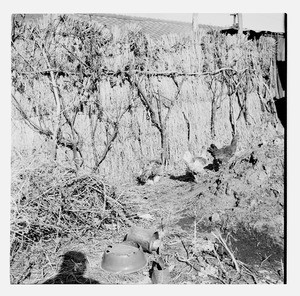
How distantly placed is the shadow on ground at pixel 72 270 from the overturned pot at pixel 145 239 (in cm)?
55

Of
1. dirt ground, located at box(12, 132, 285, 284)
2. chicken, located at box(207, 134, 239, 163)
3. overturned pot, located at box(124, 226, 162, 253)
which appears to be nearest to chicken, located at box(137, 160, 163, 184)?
dirt ground, located at box(12, 132, 285, 284)

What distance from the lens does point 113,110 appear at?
238 inches

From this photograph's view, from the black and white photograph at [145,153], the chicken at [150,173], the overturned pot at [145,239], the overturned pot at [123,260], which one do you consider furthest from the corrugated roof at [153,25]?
the overturned pot at [123,260]

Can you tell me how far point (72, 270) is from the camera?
3.90 metres

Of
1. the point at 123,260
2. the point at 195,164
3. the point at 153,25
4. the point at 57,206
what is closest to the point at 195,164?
the point at 195,164

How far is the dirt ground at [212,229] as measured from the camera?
3.79 metres

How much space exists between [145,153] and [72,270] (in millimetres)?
2847

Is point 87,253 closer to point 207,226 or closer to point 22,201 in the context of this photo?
point 22,201

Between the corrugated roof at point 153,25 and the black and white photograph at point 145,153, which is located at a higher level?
the corrugated roof at point 153,25

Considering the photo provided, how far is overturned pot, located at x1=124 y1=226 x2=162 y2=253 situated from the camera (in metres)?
4.06

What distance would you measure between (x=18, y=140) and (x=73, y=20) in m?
1.91

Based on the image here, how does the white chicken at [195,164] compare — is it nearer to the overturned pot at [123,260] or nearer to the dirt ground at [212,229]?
the dirt ground at [212,229]

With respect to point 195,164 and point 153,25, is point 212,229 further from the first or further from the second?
point 153,25

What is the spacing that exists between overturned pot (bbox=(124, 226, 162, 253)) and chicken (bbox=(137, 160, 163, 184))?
6.29ft
